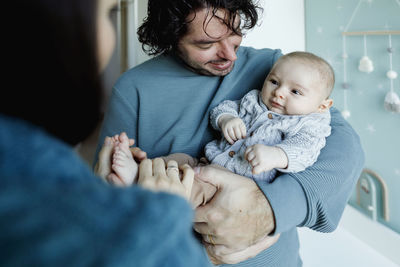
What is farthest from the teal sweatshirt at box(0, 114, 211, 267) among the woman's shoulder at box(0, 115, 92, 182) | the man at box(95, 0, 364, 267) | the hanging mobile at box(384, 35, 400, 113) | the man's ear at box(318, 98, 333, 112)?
the hanging mobile at box(384, 35, 400, 113)

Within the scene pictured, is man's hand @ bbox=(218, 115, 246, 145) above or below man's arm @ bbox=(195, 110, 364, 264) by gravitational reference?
above

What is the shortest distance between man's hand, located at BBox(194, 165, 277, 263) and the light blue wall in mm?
1518

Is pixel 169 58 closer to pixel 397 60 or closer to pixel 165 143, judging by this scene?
pixel 165 143

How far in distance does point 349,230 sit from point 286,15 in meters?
1.70

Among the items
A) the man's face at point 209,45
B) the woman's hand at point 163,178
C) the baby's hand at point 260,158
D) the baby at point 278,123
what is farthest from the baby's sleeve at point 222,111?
the woman's hand at point 163,178

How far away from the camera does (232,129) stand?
3.48 ft

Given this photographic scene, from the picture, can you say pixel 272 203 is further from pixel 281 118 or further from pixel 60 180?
pixel 60 180

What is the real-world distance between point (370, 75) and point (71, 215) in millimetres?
2266

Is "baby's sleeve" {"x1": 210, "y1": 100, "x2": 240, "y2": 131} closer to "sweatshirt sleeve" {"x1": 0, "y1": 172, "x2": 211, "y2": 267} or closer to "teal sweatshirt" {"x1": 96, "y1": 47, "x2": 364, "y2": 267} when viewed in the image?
"teal sweatshirt" {"x1": 96, "y1": 47, "x2": 364, "y2": 267}

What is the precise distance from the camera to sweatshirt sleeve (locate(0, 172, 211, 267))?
7.0 inches

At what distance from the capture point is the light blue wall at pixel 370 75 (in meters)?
1.93

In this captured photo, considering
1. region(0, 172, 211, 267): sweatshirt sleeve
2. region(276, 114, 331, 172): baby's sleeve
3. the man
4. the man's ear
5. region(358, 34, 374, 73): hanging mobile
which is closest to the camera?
region(0, 172, 211, 267): sweatshirt sleeve

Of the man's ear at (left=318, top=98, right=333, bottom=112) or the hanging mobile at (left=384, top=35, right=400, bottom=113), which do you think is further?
the hanging mobile at (left=384, top=35, right=400, bottom=113)

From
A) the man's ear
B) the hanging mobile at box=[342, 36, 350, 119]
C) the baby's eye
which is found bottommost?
the hanging mobile at box=[342, 36, 350, 119]
